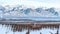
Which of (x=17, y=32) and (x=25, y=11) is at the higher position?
(x=25, y=11)

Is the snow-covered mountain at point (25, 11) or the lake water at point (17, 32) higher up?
the snow-covered mountain at point (25, 11)

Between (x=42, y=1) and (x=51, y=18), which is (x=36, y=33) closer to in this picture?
(x=51, y=18)

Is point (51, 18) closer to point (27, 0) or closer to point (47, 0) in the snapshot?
point (47, 0)

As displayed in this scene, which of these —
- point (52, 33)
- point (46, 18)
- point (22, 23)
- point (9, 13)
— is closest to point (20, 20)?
point (22, 23)

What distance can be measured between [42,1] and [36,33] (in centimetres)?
36

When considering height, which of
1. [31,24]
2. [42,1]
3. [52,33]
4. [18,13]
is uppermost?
[42,1]

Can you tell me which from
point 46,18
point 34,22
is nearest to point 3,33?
point 34,22

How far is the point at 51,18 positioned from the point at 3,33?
1.81ft

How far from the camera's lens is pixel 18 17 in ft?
4.06

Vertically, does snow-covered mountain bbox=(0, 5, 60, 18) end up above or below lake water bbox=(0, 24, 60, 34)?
above

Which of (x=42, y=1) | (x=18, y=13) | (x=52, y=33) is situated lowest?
(x=52, y=33)

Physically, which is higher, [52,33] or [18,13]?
[18,13]

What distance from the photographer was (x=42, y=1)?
1278mm

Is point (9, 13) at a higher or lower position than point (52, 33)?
higher
